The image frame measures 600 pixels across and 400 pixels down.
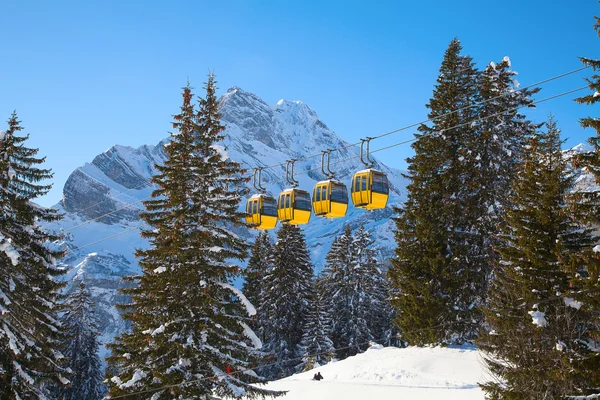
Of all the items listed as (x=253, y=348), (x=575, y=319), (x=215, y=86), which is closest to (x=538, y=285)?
(x=575, y=319)

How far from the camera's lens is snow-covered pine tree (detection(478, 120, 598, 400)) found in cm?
1628

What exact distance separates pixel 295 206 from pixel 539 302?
970 cm

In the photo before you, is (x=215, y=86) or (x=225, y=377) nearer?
(x=225, y=377)

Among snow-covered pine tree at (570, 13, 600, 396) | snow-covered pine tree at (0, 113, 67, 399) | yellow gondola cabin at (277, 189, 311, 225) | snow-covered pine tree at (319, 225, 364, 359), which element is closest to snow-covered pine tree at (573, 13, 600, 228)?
snow-covered pine tree at (570, 13, 600, 396)

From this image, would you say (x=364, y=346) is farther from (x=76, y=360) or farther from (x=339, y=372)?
(x=76, y=360)

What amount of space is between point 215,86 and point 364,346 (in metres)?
34.7

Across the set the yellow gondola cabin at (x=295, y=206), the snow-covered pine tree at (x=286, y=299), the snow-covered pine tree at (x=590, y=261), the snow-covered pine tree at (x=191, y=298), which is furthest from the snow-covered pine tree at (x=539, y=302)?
the snow-covered pine tree at (x=286, y=299)

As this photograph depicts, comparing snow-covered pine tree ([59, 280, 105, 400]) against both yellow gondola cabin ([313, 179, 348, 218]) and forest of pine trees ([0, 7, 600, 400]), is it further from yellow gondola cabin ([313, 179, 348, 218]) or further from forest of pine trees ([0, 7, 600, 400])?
yellow gondola cabin ([313, 179, 348, 218])

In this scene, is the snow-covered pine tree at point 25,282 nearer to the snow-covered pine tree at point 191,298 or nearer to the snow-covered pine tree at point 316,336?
the snow-covered pine tree at point 191,298

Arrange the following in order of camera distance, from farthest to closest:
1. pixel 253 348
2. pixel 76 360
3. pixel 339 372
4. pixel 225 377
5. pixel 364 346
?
pixel 364 346
pixel 76 360
pixel 339 372
pixel 253 348
pixel 225 377

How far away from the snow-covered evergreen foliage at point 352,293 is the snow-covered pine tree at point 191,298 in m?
30.9

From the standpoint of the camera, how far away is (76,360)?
46.6 meters

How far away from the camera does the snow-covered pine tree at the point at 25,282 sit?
19297mm

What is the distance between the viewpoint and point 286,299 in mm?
46844
